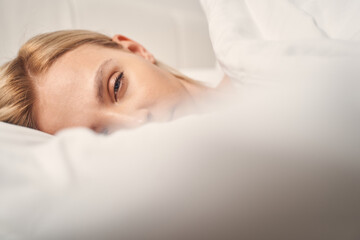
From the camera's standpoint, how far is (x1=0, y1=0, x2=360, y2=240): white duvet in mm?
196

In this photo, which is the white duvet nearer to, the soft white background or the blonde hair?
the blonde hair

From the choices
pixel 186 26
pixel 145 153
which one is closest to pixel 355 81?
pixel 145 153

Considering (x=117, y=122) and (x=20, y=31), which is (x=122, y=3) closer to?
(x=20, y=31)

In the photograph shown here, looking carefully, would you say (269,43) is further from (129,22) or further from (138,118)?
(129,22)

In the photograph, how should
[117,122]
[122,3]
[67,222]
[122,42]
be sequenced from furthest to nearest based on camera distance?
[122,3]
[122,42]
[117,122]
[67,222]

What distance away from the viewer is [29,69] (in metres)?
0.63

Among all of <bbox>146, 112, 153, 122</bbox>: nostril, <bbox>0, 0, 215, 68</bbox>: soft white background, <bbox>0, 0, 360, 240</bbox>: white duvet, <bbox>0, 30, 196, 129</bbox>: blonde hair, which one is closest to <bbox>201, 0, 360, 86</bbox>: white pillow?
<bbox>0, 0, 360, 240</bbox>: white duvet

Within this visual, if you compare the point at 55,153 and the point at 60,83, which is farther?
the point at 60,83

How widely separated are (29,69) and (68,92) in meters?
0.22

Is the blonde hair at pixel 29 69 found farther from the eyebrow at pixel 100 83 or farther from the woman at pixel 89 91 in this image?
the eyebrow at pixel 100 83

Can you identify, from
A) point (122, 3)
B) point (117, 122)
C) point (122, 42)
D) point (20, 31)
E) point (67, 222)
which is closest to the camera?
point (67, 222)

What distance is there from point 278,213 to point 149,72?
0.41m

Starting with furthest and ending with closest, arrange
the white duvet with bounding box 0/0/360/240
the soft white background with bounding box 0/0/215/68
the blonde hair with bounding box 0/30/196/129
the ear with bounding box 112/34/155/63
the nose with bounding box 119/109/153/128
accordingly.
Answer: the soft white background with bounding box 0/0/215/68 → the ear with bounding box 112/34/155/63 → the blonde hair with bounding box 0/30/196/129 → the nose with bounding box 119/109/153/128 → the white duvet with bounding box 0/0/360/240

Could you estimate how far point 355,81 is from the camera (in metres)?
0.23
